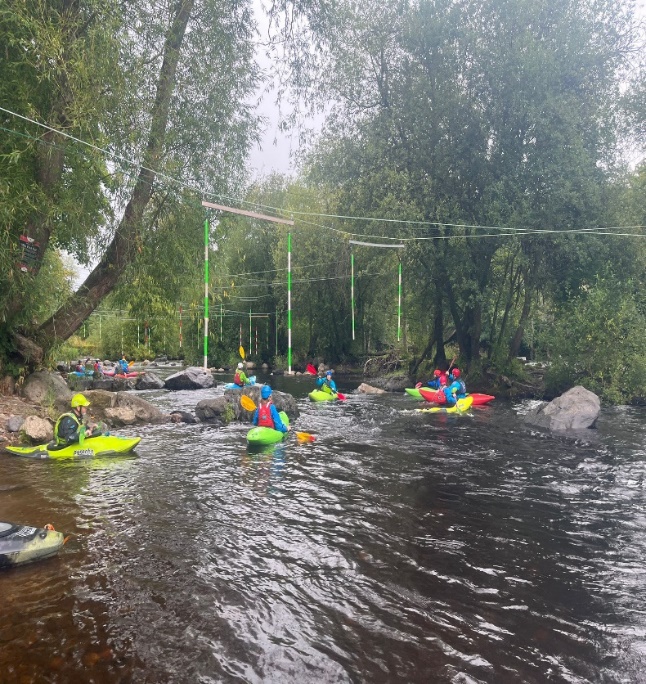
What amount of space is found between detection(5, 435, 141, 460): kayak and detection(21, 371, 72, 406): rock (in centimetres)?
286

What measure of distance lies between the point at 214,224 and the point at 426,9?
14447 mm

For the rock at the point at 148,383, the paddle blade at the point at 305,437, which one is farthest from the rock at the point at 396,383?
the paddle blade at the point at 305,437

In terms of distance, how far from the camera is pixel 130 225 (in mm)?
13453

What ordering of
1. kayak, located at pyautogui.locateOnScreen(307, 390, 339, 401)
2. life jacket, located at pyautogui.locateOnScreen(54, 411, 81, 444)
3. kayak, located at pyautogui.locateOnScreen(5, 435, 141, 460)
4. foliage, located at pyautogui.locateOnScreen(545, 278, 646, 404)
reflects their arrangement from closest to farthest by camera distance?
kayak, located at pyautogui.locateOnScreen(5, 435, 141, 460) < life jacket, located at pyautogui.locateOnScreen(54, 411, 81, 444) < foliage, located at pyautogui.locateOnScreen(545, 278, 646, 404) < kayak, located at pyautogui.locateOnScreen(307, 390, 339, 401)

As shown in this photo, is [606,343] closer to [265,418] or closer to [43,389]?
[265,418]

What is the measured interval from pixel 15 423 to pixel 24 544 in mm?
7608

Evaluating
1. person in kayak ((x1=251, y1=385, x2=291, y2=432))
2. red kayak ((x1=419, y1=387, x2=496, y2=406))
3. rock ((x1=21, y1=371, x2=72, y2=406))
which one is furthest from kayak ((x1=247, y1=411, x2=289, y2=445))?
red kayak ((x1=419, y1=387, x2=496, y2=406))

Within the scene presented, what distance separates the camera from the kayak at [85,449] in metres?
10.6

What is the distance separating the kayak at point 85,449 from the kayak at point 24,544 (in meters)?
5.27

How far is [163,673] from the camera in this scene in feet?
12.8

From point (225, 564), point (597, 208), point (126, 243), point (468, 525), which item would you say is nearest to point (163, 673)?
point (225, 564)

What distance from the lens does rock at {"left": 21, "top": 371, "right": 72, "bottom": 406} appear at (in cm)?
1352

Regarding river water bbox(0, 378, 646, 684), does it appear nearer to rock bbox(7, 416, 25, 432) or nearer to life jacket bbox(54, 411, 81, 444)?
life jacket bbox(54, 411, 81, 444)

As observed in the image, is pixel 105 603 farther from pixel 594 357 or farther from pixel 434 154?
pixel 434 154
